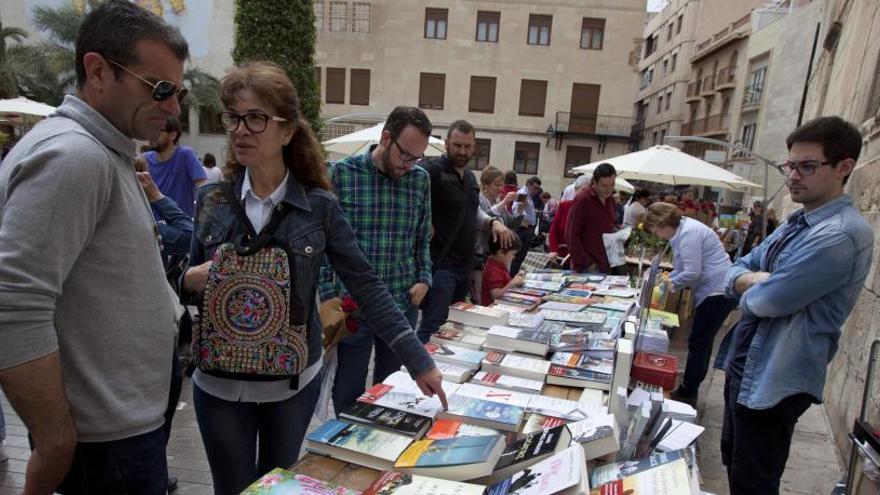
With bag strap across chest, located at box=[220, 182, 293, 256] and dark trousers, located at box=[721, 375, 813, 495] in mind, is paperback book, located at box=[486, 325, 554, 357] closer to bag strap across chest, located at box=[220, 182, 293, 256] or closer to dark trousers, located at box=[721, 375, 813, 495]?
dark trousers, located at box=[721, 375, 813, 495]

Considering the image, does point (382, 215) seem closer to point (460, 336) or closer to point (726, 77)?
point (460, 336)

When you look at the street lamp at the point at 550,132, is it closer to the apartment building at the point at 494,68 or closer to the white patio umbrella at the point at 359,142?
the apartment building at the point at 494,68

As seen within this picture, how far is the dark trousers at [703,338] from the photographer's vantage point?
13.0ft

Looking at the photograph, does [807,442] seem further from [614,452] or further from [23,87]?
[23,87]

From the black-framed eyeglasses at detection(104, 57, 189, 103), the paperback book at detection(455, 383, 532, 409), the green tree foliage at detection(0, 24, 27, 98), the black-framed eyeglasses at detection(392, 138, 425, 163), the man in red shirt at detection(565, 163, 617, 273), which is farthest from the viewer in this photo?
the green tree foliage at detection(0, 24, 27, 98)

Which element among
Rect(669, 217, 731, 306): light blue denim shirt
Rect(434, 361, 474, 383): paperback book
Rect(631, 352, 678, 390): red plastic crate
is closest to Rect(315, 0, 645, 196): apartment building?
Rect(669, 217, 731, 306): light blue denim shirt

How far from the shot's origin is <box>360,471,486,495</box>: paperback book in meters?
1.21

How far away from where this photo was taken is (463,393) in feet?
5.87

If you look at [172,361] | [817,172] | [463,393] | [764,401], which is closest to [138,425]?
[172,361]

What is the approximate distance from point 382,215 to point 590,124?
21.7m

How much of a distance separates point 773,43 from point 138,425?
2706 centimetres

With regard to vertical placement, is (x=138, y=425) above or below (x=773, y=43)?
below

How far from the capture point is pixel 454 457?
4.26 feet

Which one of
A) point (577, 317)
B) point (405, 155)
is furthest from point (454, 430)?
point (577, 317)
